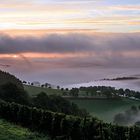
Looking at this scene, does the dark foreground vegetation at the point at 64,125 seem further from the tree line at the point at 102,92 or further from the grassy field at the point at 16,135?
the tree line at the point at 102,92

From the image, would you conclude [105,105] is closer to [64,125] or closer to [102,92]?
[102,92]

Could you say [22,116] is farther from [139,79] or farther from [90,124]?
[139,79]

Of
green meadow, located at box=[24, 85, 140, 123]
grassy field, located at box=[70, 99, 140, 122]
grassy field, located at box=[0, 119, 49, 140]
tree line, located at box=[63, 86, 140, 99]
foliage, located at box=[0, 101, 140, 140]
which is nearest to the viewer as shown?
foliage, located at box=[0, 101, 140, 140]

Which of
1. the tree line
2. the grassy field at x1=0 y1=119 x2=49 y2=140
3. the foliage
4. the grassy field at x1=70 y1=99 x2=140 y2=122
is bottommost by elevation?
the grassy field at x1=0 y1=119 x2=49 y2=140

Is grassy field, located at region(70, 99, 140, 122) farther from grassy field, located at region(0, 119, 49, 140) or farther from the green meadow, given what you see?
grassy field, located at region(0, 119, 49, 140)

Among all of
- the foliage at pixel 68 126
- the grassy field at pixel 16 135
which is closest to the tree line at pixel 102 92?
the foliage at pixel 68 126

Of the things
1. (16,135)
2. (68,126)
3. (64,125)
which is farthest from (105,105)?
(68,126)

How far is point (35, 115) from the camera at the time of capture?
28391mm

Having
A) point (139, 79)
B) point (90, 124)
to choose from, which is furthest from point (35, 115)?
point (139, 79)

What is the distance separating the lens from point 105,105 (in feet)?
249

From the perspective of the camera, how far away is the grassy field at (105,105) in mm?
69125

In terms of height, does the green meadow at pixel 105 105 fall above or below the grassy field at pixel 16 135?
above

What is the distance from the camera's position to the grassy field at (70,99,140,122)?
227ft

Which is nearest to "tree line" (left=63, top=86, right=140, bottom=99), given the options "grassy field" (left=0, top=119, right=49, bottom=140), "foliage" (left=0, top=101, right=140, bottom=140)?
"foliage" (left=0, top=101, right=140, bottom=140)
